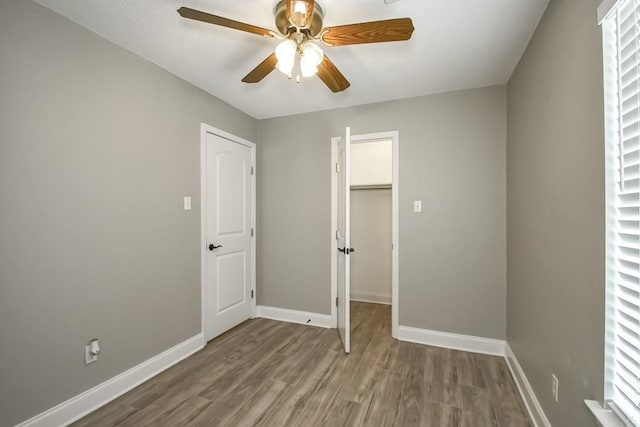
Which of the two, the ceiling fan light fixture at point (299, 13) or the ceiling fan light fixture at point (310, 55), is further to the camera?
the ceiling fan light fixture at point (310, 55)

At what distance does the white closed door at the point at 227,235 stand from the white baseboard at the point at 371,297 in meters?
1.52

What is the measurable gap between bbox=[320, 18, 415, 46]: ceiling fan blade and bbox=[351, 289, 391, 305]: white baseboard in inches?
128

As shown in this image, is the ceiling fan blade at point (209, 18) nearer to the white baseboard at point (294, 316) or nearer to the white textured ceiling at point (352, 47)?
the white textured ceiling at point (352, 47)

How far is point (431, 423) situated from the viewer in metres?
1.66

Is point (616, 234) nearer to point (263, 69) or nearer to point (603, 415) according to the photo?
point (603, 415)

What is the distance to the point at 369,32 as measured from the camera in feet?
4.47

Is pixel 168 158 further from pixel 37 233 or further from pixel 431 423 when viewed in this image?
pixel 431 423

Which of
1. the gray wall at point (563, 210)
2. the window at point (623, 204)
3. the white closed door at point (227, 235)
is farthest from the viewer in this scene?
the white closed door at point (227, 235)

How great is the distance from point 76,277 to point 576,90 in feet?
9.29

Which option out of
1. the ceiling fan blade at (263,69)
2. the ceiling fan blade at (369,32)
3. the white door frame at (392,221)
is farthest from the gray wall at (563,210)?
the ceiling fan blade at (263,69)

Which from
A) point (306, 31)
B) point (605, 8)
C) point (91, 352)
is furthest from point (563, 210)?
point (91, 352)

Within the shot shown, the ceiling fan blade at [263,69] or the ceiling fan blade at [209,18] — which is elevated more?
the ceiling fan blade at [209,18]

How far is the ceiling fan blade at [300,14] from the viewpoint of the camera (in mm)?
1221

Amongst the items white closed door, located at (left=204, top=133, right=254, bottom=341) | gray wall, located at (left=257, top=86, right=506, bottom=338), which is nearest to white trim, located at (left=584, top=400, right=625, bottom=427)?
gray wall, located at (left=257, top=86, right=506, bottom=338)
